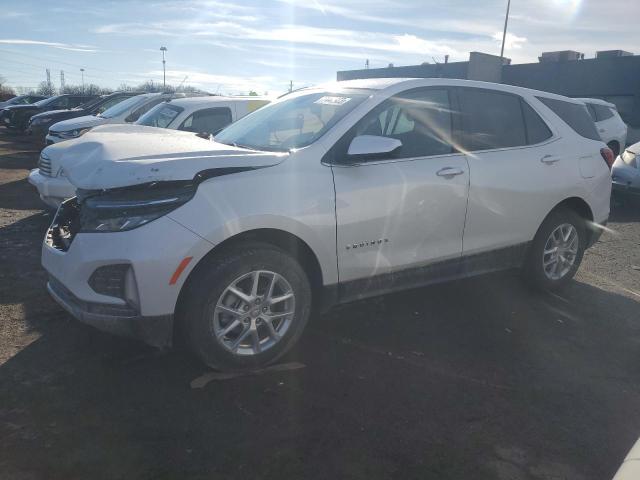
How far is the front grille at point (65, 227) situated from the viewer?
11.3ft

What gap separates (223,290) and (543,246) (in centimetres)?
304

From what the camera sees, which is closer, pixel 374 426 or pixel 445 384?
pixel 374 426

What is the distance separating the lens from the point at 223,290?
3.21 m

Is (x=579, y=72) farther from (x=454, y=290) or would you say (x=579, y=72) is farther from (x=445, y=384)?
(x=445, y=384)

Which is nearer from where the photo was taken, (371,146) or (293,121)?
(371,146)

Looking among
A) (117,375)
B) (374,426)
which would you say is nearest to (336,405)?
(374,426)

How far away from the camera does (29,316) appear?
13.8 ft

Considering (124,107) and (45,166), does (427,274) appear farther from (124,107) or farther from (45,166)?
(124,107)

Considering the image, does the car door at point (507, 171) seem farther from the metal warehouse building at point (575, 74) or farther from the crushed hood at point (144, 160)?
the metal warehouse building at point (575, 74)

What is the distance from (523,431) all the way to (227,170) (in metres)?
2.19

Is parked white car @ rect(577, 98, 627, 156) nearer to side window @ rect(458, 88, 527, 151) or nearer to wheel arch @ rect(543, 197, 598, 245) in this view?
wheel arch @ rect(543, 197, 598, 245)

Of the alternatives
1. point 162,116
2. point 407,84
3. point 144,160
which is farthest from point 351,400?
point 162,116

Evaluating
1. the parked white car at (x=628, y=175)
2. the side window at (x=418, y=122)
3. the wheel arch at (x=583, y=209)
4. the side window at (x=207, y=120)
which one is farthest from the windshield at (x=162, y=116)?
the parked white car at (x=628, y=175)

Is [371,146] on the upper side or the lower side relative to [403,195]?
upper
